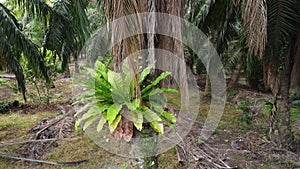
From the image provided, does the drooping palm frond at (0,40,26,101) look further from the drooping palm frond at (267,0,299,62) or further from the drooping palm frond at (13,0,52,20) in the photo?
the drooping palm frond at (267,0,299,62)

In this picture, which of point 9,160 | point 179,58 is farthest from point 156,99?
point 9,160

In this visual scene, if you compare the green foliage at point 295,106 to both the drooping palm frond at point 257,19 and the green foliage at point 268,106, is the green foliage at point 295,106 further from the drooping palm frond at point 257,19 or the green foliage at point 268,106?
the drooping palm frond at point 257,19

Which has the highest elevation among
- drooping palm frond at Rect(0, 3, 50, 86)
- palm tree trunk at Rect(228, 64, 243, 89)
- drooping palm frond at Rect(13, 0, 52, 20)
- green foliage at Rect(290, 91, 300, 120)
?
drooping palm frond at Rect(13, 0, 52, 20)

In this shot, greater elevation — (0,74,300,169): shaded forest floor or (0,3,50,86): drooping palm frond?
(0,3,50,86): drooping palm frond

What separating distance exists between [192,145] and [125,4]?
288 cm

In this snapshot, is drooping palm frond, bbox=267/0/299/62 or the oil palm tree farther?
the oil palm tree

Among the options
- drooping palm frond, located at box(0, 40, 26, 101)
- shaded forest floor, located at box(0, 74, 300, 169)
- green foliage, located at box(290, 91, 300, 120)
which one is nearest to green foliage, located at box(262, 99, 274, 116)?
shaded forest floor, located at box(0, 74, 300, 169)

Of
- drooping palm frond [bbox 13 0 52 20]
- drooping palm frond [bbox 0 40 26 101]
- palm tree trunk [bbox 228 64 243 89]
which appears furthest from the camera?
palm tree trunk [bbox 228 64 243 89]

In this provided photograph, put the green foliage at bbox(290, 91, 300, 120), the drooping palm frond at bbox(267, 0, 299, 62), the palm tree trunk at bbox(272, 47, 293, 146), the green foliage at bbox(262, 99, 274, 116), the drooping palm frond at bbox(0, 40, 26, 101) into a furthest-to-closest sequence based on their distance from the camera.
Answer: the green foliage at bbox(290, 91, 300, 120) → the green foliage at bbox(262, 99, 274, 116) → the palm tree trunk at bbox(272, 47, 293, 146) → the drooping palm frond at bbox(0, 40, 26, 101) → the drooping palm frond at bbox(267, 0, 299, 62)

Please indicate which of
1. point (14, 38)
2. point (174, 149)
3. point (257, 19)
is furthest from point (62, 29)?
point (257, 19)

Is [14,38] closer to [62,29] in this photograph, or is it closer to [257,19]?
[62,29]

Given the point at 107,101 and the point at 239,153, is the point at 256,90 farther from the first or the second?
the point at 107,101

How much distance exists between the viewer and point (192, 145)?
4.24 m

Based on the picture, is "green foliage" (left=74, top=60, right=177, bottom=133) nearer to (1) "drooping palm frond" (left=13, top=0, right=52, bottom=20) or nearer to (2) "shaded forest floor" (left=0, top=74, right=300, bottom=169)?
(2) "shaded forest floor" (left=0, top=74, right=300, bottom=169)
